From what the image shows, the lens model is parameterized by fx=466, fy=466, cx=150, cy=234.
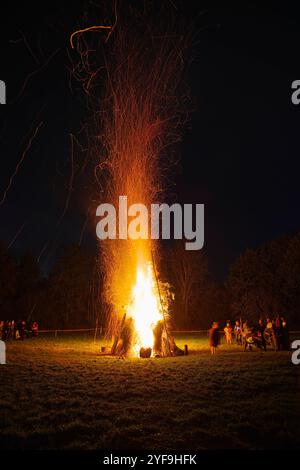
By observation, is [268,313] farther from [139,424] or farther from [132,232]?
[139,424]

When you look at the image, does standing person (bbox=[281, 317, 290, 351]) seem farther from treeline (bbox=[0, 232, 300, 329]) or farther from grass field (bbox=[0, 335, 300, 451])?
treeline (bbox=[0, 232, 300, 329])

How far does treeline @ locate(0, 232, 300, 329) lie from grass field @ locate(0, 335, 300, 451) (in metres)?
29.4

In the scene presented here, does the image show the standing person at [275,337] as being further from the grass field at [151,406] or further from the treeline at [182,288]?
the treeline at [182,288]

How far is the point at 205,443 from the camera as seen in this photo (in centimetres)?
655

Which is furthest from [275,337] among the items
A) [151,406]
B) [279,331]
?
[151,406]

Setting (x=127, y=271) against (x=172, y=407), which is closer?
(x=172, y=407)

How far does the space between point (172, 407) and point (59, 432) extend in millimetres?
2539

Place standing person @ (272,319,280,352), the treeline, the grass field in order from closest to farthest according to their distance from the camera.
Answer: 1. the grass field
2. standing person @ (272,319,280,352)
3. the treeline

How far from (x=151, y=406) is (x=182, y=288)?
144 ft

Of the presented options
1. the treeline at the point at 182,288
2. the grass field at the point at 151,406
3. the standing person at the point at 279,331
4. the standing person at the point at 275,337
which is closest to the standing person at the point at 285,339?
the standing person at the point at 279,331

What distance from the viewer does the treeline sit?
145ft

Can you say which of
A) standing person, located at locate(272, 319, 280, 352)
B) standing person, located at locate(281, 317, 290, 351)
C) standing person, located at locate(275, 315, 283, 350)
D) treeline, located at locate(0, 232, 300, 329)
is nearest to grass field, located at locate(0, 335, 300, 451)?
standing person, located at locate(272, 319, 280, 352)

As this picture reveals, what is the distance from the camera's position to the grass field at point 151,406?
674 cm

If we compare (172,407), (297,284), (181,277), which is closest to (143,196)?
(172,407)
